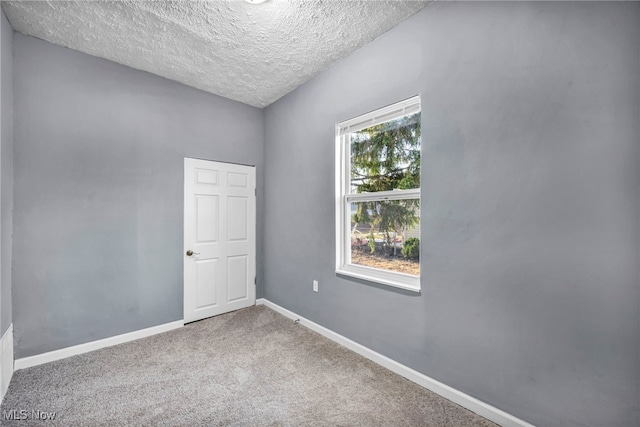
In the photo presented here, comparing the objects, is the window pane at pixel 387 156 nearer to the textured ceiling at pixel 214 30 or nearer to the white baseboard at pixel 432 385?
the textured ceiling at pixel 214 30

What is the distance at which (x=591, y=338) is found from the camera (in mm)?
1330

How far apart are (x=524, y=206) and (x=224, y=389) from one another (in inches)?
92.7

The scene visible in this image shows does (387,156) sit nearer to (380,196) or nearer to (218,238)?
(380,196)

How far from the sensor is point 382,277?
2361 mm

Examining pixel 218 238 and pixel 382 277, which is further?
pixel 218 238

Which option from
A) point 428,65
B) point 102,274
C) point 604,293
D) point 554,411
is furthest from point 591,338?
point 102,274

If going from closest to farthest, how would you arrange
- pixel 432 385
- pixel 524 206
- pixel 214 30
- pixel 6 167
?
pixel 524 206
pixel 432 385
pixel 6 167
pixel 214 30

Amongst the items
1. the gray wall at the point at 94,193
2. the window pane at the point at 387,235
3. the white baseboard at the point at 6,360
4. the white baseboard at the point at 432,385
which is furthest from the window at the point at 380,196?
the white baseboard at the point at 6,360

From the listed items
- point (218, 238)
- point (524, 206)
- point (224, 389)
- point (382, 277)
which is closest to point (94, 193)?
point (218, 238)

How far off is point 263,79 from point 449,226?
2486mm

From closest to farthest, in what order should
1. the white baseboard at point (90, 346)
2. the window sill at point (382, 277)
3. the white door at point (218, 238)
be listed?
the window sill at point (382, 277), the white baseboard at point (90, 346), the white door at point (218, 238)

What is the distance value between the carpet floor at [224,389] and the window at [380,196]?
30.7 inches

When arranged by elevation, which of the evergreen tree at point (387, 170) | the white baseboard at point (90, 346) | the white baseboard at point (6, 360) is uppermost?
the evergreen tree at point (387, 170)

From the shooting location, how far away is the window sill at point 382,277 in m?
2.12
